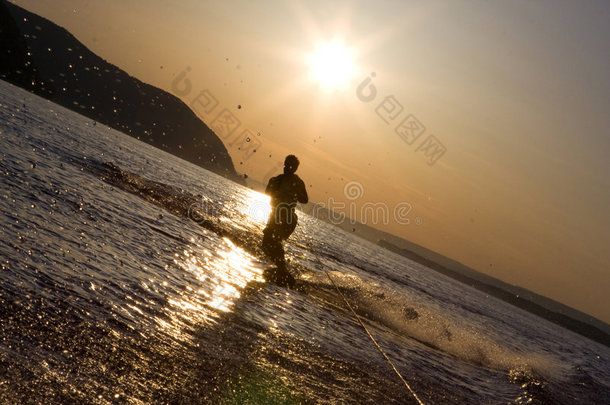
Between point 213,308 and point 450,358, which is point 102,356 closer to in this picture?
point 213,308

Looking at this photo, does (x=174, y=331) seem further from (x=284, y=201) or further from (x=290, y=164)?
(x=290, y=164)

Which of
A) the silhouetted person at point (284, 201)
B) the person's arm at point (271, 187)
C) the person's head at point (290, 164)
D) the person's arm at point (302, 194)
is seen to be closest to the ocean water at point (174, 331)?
the silhouetted person at point (284, 201)

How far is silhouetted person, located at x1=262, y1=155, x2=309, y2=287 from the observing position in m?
10.9

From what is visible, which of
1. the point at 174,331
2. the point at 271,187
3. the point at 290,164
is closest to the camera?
the point at 174,331

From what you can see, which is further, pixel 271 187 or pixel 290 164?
pixel 271 187

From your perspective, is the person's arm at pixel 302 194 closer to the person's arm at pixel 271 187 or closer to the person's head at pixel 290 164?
→ the person's head at pixel 290 164

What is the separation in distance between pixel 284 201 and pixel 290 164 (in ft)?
3.31

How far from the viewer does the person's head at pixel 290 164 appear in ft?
35.3

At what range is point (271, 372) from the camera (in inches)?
181

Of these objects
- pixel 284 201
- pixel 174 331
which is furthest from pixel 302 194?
pixel 174 331

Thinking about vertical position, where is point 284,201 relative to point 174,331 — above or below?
above

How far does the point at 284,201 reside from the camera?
11016mm

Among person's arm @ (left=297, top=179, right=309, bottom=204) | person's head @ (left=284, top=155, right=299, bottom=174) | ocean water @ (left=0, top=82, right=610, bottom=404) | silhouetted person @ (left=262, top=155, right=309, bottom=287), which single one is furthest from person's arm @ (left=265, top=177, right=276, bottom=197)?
ocean water @ (left=0, top=82, right=610, bottom=404)

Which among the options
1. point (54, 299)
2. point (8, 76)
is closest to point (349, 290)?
point (54, 299)
